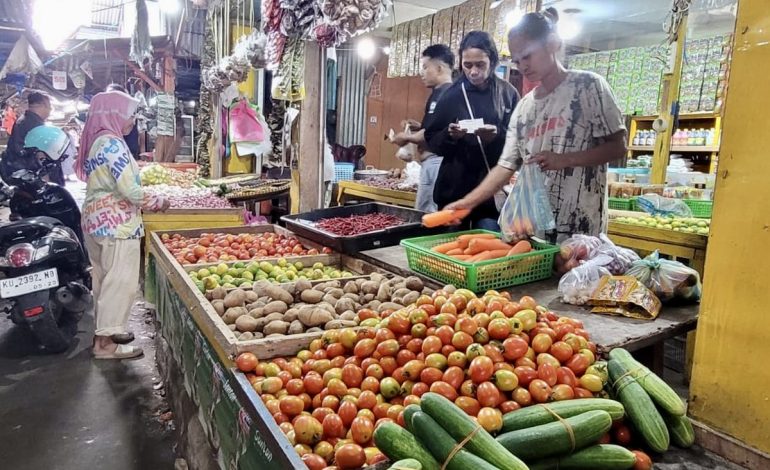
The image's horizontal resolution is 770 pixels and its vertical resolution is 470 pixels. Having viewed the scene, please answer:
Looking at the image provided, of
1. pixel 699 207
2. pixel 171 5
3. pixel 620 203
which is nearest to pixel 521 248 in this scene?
pixel 620 203

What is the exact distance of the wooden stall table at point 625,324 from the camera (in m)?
1.86

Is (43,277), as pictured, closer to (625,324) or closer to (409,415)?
(409,415)

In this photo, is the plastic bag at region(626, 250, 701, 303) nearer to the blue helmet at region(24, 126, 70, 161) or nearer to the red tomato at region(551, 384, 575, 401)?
the red tomato at region(551, 384, 575, 401)

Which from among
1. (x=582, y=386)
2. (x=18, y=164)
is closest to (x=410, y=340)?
(x=582, y=386)

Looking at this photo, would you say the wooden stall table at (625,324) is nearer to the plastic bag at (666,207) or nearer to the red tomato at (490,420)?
the red tomato at (490,420)

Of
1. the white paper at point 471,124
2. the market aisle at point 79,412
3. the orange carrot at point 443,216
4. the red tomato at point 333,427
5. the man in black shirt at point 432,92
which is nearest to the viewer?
the red tomato at point 333,427

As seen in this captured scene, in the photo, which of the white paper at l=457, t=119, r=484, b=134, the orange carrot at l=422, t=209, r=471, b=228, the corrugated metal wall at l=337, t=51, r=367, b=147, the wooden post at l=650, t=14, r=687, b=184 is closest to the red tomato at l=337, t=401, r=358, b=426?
the orange carrot at l=422, t=209, r=471, b=228

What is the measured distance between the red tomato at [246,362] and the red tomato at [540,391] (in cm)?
97

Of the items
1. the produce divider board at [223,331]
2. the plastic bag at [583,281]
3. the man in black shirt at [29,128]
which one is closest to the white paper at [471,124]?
the produce divider board at [223,331]

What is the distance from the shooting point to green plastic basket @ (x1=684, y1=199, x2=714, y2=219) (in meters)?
5.26

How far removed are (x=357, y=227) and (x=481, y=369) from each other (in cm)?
221

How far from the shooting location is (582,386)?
155cm

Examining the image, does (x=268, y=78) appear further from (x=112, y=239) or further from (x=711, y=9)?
(x=711, y=9)

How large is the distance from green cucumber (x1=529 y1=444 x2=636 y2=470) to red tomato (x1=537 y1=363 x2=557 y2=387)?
25cm
